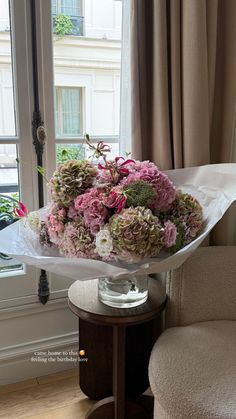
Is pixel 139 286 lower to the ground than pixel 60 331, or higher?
higher

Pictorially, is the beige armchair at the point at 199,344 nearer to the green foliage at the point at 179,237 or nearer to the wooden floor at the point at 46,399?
the green foliage at the point at 179,237

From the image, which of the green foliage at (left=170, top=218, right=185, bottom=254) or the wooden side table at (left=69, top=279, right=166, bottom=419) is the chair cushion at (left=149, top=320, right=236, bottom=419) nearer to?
the wooden side table at (left=69, top=279, right=166, bottom=419)

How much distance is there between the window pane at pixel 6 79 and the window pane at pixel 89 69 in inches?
7.2

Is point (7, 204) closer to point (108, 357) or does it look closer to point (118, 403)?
point (108, 357)

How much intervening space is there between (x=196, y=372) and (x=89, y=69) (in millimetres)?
1238

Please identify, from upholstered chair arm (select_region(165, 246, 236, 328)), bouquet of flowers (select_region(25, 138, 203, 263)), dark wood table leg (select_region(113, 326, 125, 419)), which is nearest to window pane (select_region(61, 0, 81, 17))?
bouquet of flowers (select_region(25, 138, 203, 263))

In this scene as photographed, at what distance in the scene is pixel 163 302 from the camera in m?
1.27

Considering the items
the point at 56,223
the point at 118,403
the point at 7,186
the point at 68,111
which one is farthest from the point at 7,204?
the point at 118,403

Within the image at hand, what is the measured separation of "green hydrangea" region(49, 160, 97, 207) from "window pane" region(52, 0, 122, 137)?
53cm

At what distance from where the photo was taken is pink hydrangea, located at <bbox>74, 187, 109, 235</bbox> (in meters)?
1.00

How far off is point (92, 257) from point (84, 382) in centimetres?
79

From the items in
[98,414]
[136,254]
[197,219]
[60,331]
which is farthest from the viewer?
[60,331]

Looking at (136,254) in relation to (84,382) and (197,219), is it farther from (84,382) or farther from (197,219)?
(84,382)

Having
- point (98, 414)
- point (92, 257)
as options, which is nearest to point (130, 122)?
point (92, 257)
